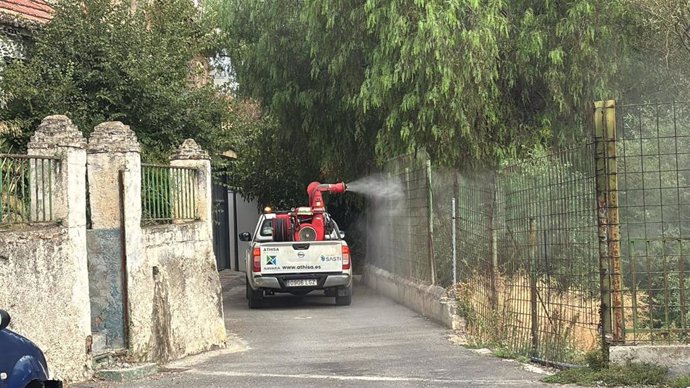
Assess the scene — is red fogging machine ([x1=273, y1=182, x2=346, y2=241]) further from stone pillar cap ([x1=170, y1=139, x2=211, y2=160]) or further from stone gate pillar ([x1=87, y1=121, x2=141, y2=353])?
stone gate pillar ([x1=87, y1=121, x2=141, y2=353])

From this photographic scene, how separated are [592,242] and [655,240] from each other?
0.81 metres

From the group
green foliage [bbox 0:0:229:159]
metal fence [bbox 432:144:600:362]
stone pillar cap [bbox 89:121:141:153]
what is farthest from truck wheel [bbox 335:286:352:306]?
stone pillar cap [bbox 89:121:141:153]

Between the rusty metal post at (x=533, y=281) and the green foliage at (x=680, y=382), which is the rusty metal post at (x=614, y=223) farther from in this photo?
the rusty metal post at (x=533, y=281)

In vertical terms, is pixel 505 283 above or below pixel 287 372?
above

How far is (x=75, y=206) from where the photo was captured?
9891 millimetres

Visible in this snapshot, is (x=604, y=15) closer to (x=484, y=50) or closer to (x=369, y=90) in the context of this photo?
(x=484, y=50)

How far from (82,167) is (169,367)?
2592mm

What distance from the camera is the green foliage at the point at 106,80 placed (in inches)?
577

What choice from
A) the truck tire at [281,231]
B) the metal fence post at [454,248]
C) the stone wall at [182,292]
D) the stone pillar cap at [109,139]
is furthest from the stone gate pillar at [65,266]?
the truck tire at [281,231]

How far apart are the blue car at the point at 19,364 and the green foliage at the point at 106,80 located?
883 centimetres

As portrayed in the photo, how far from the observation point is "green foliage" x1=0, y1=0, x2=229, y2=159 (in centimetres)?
1465

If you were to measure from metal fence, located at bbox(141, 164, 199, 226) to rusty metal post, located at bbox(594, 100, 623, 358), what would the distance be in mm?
5691

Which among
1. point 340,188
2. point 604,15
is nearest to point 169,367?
point 340,188

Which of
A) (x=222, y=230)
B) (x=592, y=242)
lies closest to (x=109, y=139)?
(x=592, y=242)
